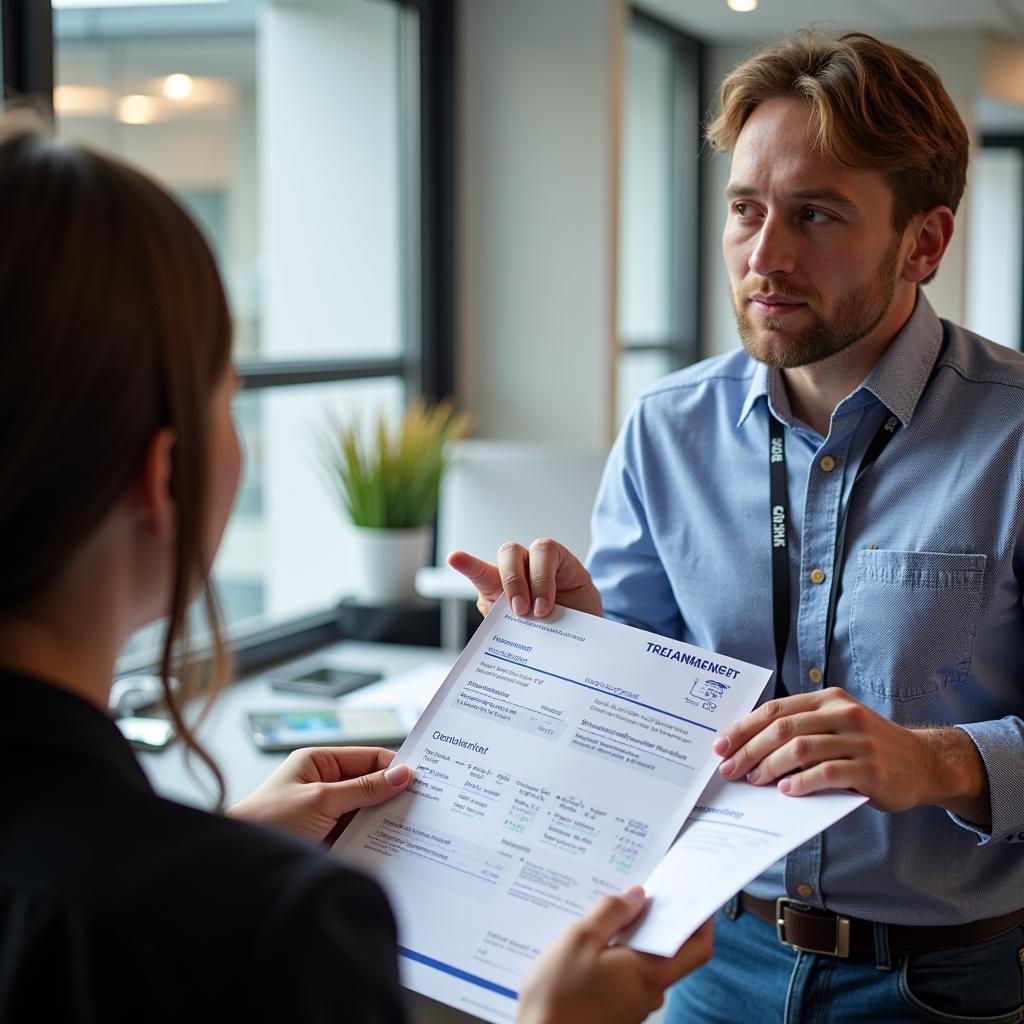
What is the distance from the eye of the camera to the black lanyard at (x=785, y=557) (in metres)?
1.54

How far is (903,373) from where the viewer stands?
5.13 feet

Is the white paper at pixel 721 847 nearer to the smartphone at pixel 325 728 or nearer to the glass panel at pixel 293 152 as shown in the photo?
the smartphone at pixel 325 728

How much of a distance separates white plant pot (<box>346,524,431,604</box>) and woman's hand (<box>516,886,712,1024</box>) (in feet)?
8.01

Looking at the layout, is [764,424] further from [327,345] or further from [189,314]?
[327,345]

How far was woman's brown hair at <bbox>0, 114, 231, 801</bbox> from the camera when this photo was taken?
741 mm

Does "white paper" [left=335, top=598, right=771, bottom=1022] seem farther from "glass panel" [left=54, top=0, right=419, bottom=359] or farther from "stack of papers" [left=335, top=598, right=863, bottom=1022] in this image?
"glass panel" [left=54, top=0, right=419, bottom=359]

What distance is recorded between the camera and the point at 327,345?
4.29m

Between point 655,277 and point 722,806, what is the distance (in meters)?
4.95

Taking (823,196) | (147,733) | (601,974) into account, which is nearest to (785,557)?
(823,196)

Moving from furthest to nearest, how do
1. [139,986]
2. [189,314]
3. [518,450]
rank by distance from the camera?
[518,450] < [189,314] < [139,986]

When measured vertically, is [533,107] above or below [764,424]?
above

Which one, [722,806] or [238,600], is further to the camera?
[238,600]

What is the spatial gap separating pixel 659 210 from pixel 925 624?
4.75 meters

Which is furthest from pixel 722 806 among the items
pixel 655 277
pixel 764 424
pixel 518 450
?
pixel 655 277
